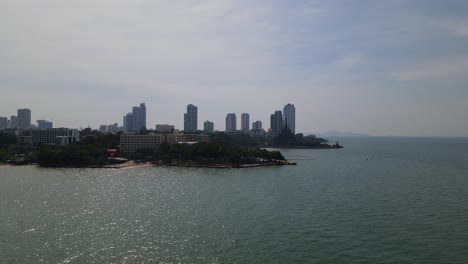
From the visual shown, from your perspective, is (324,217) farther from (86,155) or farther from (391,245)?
(86,155)

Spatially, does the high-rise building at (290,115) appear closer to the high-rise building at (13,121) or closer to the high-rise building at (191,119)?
the high-rise building at (191,119)

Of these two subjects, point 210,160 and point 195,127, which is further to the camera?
point 195,127

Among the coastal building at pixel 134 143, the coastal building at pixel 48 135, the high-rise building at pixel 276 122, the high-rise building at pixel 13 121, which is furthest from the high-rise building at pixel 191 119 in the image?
the coastal building at pixel 134 143

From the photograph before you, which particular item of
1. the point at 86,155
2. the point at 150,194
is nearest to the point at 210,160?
the point at 86,155

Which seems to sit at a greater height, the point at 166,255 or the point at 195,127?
the point at 195,127

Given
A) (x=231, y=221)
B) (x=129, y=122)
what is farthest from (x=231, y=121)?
(x=231, y=221)
